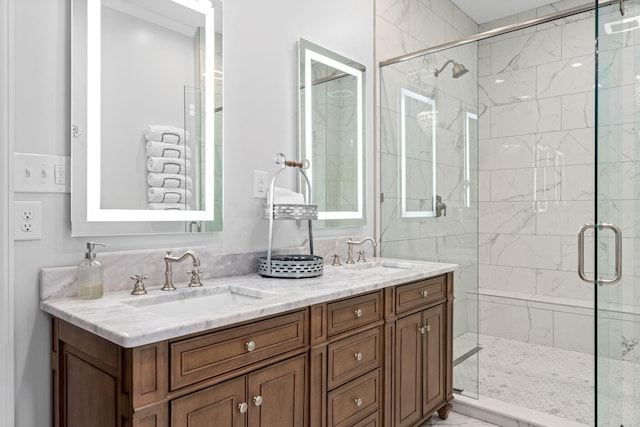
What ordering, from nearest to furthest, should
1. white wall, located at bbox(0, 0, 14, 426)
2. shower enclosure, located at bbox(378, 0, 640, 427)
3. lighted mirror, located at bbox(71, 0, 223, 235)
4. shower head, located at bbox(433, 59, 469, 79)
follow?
white wall, located at bbox(0, 0, 14, 426) → lighted mirror, located at bbox(71, 0, 223, 235) → shower enclosure, located at bbox(378, 0, 640, 427) → shower head, located at bbox(433, 59, 469, 79)

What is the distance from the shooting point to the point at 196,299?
1.56m

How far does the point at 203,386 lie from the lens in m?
1.15

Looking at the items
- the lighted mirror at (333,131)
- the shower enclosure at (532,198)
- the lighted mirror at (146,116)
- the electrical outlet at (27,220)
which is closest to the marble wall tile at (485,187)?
the shower enclosure at (532,198)

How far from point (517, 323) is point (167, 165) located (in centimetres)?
294

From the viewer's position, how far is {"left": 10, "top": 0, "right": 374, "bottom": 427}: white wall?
1.31 m

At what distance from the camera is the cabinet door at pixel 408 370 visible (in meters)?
1.92

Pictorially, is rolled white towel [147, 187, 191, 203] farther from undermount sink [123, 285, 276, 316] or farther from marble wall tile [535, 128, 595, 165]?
marble wall tile [535, 128, 595, 165]

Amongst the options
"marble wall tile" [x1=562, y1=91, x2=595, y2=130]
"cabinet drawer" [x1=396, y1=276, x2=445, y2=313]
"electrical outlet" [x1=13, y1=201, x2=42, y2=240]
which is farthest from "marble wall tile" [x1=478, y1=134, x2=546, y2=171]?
"electrical outlet" [x1=13, y1=201, x2=42, y2=240]

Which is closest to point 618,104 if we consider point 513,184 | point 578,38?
point 513,184

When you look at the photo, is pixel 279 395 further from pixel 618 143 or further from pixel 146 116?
pixel 618 143

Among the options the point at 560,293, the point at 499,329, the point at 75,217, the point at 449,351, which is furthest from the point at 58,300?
the point at 560,293

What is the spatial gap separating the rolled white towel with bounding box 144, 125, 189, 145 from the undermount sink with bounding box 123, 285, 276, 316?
577 millimetres

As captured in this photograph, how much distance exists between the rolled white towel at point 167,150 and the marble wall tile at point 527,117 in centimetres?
278

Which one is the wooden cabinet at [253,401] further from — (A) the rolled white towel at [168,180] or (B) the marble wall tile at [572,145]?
(B) the marble wall tile at [572,145]
